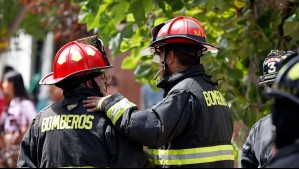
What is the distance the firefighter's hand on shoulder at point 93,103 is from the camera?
170 inches

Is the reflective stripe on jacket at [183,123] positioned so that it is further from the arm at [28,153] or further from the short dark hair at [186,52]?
the arm at [28,153]

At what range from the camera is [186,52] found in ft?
15.0

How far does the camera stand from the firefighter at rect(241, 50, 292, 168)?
482 cm

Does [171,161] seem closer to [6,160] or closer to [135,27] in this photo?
[135,27]

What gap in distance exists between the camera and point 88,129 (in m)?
4.27

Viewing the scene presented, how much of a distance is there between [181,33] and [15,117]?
443cm

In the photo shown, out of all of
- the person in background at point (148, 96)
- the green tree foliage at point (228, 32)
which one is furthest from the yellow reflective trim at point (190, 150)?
the person in background at point (148, 96)

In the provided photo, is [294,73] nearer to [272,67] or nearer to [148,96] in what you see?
[272,67]

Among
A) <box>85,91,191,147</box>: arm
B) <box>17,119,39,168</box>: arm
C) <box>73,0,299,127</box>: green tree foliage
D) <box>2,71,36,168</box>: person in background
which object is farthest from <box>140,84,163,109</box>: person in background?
<box>85,91,191,147</box>: arm

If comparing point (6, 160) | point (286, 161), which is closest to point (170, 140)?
point (286, 161)

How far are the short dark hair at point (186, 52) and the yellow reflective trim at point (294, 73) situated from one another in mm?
1617

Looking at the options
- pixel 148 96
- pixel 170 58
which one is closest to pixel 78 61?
pixel 170 58

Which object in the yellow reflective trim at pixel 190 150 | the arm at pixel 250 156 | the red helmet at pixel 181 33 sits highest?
the red helmet at pixel 181 33

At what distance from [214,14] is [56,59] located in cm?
271
